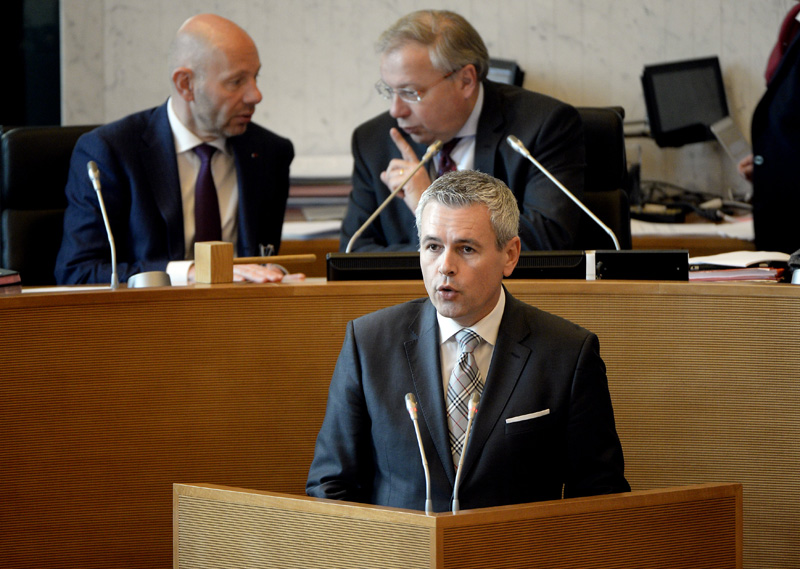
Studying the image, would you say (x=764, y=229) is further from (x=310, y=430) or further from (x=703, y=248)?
(x=310, y=430)

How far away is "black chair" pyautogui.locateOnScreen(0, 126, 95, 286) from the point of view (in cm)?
308

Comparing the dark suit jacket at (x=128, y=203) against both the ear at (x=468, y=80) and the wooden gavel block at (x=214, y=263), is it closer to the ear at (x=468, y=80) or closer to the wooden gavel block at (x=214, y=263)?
the wooden gavel block at (x=214, y=263)

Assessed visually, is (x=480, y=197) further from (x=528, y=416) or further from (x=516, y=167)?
(x=516, y=167)

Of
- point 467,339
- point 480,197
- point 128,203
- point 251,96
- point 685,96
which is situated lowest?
point 467,339

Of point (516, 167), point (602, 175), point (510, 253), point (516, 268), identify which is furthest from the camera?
point (602, 175)

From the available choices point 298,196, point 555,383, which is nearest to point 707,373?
point 555,383

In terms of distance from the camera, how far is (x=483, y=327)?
185cm

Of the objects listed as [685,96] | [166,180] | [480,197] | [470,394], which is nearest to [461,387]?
[470,394]

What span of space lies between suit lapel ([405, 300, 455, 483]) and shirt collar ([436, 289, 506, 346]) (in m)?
0.02

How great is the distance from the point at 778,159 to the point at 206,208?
1.94 m

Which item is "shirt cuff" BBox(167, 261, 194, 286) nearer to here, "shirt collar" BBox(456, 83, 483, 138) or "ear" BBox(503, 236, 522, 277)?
"shirt collar" BBox(456, 83, 483, 138)

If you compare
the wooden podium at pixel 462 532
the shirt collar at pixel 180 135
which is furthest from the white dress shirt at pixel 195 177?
the wooden podium at pixel 462 532

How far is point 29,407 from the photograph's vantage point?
2012mm

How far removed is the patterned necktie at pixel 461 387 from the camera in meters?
1.79
